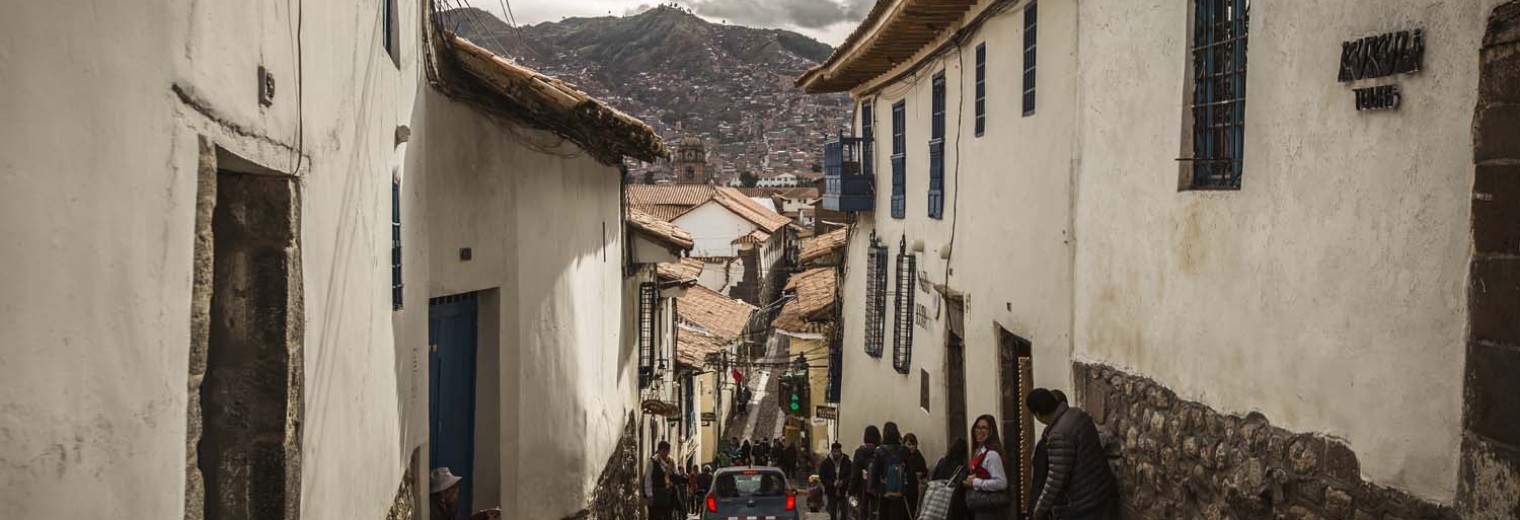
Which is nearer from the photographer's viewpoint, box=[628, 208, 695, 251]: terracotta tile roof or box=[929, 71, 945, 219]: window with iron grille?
box=[929, 71, 945, 219]: window with iron grille

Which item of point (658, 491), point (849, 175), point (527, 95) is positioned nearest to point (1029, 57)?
point (527, 95)

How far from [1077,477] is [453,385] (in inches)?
205

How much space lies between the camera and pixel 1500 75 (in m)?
4.23

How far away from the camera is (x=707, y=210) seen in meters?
60.2

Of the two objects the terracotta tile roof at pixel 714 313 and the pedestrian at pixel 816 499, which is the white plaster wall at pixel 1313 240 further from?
the terracotta tile roof at pixel 714 313

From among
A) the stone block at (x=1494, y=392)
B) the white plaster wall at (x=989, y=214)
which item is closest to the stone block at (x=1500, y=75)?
the stone block at (x=1494, y=392)

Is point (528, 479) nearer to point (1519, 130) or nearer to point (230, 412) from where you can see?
point (230, 412)

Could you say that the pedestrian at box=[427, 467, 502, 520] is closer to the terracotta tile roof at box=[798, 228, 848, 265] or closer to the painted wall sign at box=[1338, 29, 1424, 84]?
the painted wall sign at box=[1338, 29, 1424, 84]

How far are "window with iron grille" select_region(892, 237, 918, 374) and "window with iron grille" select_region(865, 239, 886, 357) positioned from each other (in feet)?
3.71

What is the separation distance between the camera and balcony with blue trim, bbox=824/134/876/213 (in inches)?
773

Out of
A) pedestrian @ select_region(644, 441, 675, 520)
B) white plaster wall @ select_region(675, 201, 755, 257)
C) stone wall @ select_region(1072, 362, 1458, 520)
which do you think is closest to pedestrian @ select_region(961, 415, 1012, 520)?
stone wall @ select_region(1072, 362, 1458, 520)

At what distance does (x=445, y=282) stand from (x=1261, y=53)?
5667mm

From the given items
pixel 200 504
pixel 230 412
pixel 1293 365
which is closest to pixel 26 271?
pixel 200 504

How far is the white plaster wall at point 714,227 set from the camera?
5894cm
